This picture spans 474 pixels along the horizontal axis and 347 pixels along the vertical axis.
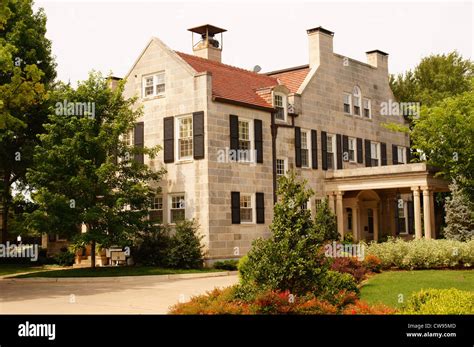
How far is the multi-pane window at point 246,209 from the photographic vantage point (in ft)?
103

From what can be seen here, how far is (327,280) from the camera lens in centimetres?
1485

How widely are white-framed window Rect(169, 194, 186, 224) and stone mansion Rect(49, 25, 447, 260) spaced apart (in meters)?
0.05

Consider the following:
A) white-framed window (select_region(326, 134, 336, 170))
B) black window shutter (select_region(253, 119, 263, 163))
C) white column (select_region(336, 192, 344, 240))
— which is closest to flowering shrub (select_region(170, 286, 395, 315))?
black window shutter (select_region(253, 119, 263, 163))

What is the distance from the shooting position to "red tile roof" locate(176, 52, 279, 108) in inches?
1246

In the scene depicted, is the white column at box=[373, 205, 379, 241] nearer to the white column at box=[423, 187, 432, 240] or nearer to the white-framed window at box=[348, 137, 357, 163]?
the white-framed window at box=[348, 137, 357, 163]

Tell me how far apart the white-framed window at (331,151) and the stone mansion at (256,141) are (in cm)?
7

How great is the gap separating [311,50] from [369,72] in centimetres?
574

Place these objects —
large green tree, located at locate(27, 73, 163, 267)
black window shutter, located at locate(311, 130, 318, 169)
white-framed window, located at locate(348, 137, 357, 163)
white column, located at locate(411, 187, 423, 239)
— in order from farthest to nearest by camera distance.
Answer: white-framed window, located at locate(348, 137, 357, 163), black window shutter, located at locate(311, 130, 318, 169), white column, located at locate(411, 187, 423, 239), large green tree, located at locate(27, 73, 163, 267)

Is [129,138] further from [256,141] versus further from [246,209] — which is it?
[246,209]

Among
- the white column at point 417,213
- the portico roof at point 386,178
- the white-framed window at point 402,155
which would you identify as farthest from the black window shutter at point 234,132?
the white-framed window at point 402,155

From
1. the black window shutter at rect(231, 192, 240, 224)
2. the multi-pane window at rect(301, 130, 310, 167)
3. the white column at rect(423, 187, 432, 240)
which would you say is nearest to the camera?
the black window shutter at rect(231, 192, 240, 224)

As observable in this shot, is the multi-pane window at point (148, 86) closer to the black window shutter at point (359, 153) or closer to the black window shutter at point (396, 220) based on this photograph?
the black window shutter at point (359, 153)

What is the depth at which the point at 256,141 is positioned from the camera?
32031 mm
